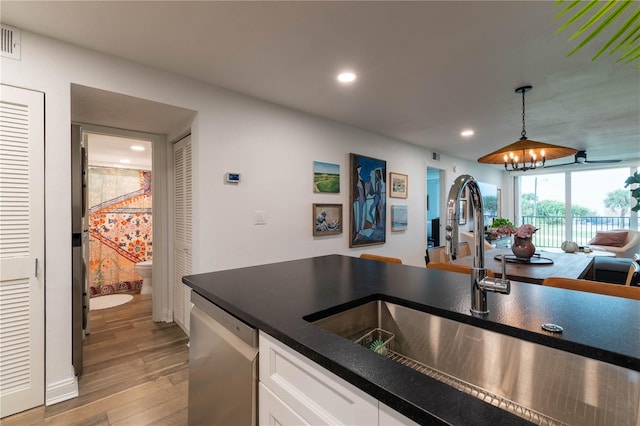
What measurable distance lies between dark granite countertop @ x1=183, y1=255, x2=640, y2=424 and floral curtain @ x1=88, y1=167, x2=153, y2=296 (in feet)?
12.3

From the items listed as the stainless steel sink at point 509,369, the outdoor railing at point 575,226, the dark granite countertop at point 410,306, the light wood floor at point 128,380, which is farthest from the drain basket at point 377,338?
the outdoor railing at point 575,226

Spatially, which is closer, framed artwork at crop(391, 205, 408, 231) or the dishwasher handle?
the dishwasher handle

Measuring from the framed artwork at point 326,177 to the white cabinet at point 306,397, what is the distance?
8.21ft

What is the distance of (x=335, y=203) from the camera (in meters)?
3.62

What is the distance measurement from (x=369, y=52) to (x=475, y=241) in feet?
5.41

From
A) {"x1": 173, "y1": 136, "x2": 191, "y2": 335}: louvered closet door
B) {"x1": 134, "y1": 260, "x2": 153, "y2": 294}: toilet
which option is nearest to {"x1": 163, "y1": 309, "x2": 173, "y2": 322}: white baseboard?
{"x1": 173, "y1": 136, "x2": 191, "y2": 335}: louvered closet door

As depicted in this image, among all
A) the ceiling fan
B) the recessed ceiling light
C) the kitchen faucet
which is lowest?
the kitchen faucet

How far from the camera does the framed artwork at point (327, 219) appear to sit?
3389 mm

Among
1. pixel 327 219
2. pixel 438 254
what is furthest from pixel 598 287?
pixel 327 219

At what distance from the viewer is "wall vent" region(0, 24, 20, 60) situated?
181cm

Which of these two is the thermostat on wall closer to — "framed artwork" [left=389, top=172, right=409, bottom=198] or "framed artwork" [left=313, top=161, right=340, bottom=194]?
"framed artwork" [left=313, top=161, right=340, bottom=194]

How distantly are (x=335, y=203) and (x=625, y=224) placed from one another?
698 centimetres

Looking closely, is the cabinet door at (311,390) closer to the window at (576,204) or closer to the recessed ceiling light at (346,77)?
the recessed ceiling light at (346,77)

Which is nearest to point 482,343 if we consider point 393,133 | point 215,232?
point 215,232
